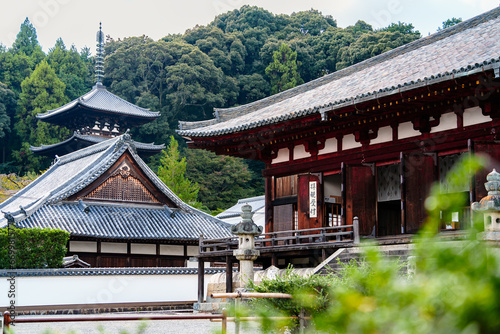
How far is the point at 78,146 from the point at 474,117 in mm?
31804

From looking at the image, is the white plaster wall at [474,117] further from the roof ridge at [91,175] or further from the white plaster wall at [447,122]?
the roof ridge at [91,175]

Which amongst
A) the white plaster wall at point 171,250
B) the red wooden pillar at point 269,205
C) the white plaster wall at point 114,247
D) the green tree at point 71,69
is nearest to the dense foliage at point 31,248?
the white plaster wall at point 114,247

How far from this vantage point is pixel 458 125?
12.3 m

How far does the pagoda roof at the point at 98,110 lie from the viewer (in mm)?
38438

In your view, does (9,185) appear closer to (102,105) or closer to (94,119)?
(94,119)

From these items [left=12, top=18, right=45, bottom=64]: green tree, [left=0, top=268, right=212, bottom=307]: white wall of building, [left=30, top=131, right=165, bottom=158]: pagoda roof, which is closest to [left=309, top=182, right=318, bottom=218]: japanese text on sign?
[left=0, top=268, right=212, bottom=307]: white wall of building

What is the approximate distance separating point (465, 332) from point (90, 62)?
71013 mm

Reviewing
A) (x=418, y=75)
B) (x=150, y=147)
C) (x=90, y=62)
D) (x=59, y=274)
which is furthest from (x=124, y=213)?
(x=90, y=62)

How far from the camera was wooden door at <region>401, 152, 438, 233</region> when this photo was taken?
12.5 meters

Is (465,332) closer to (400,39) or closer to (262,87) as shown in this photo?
(400,39)

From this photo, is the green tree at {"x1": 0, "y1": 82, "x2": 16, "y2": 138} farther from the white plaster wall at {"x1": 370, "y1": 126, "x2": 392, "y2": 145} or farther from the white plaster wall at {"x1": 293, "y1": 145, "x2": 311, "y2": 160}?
the white plaster wall at {"x1": 370, "y1": 126, "x2": 392, "y2": 145}

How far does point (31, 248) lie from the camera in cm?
1836

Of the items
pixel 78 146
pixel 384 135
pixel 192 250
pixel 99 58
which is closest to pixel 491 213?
pixel 384 135

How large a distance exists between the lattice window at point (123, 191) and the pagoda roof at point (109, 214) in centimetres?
30
